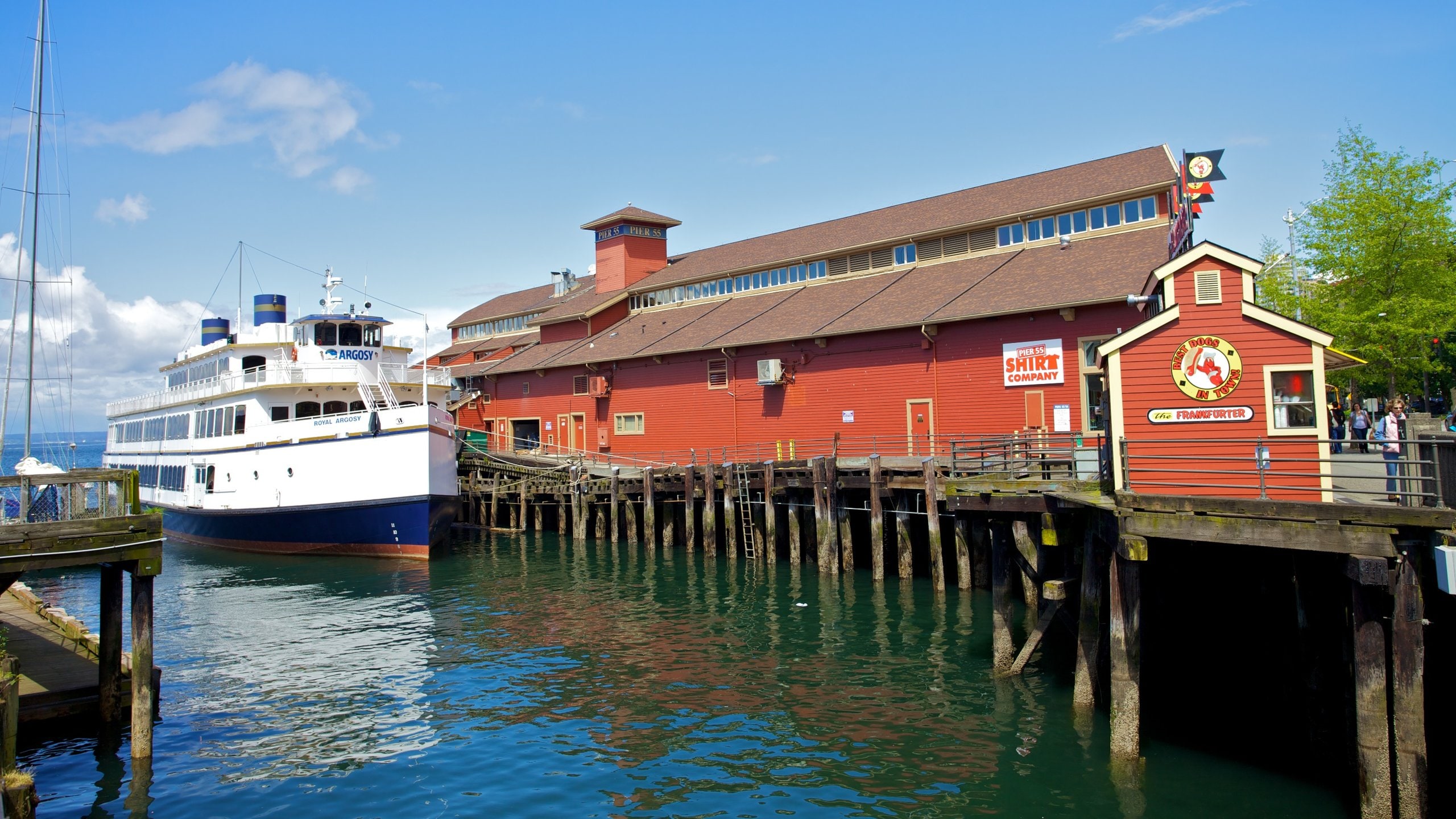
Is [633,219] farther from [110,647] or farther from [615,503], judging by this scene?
[110,647]

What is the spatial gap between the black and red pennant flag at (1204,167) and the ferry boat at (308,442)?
21302mm

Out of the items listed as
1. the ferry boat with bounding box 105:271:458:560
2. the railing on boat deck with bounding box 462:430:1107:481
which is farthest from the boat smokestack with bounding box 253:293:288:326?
the railing on boat deck with bounding box 462:430:1107:481

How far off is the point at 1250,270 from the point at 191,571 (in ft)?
99.0

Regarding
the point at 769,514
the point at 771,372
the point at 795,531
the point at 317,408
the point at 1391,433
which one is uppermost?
the point at 771,372

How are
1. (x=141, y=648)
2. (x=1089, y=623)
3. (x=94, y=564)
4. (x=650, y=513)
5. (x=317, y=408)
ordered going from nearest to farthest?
1. (x=94, y=564)
2. (x=141, y=648)
3. (x=1089, y=623)
4. (x=650, y=513)
5. (x=317, y=408)

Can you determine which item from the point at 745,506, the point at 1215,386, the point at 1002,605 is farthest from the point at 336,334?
the point at 1215,386

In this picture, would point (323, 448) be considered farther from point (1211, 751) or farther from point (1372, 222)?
point (1372, 222)

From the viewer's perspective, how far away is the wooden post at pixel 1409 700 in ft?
28.2

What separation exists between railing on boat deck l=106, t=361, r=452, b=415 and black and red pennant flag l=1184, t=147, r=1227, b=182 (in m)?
21.3

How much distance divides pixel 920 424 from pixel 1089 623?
53.9ft

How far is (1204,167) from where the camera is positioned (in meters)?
15.2

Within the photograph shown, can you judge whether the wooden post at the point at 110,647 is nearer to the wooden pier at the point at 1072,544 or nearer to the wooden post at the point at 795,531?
the wooden pier at the point at 1072,544

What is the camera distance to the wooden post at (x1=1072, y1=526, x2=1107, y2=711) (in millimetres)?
12656

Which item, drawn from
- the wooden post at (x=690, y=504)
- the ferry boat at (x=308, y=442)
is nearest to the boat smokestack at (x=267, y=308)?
the ferry boat at (x=308, y=442)
